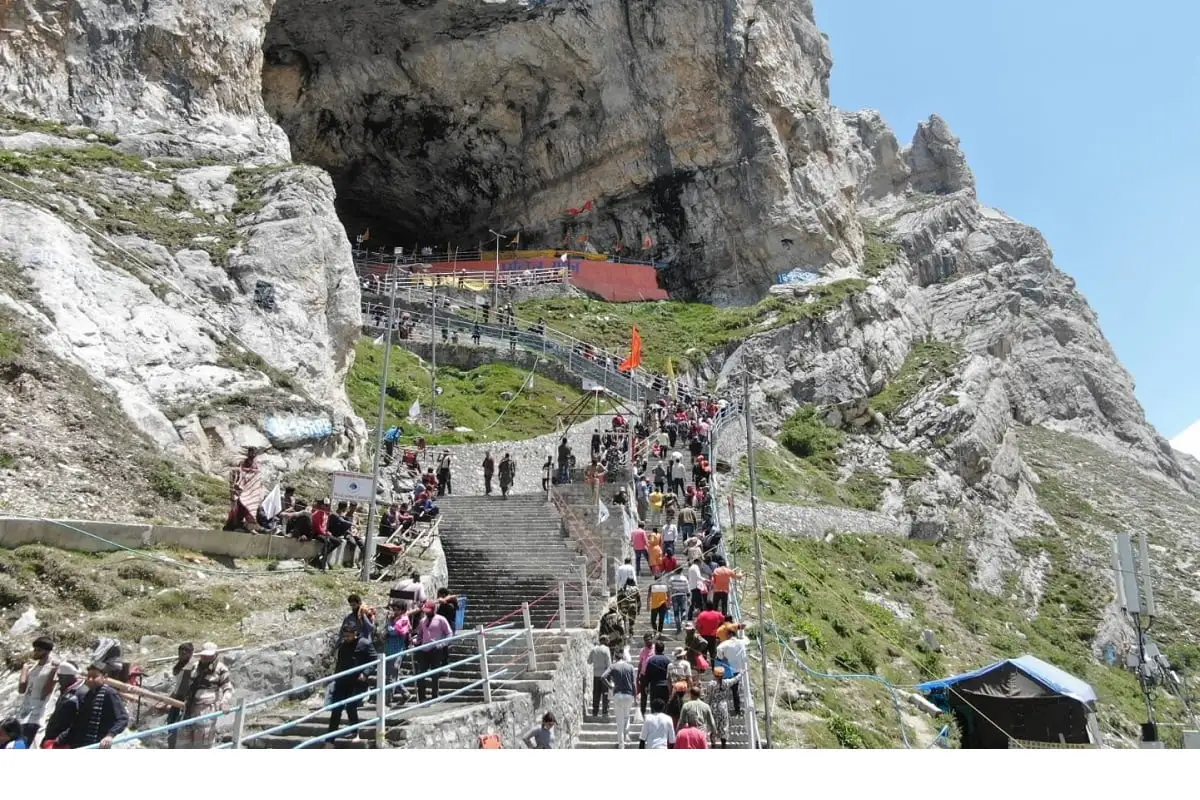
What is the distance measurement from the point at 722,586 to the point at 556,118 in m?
39.8

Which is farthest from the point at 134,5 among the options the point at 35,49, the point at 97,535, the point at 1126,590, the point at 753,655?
the point at 1126,590

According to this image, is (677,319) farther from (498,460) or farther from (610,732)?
(610,732)

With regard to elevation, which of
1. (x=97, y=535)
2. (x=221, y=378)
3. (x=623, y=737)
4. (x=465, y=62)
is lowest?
(x=623, y=737)

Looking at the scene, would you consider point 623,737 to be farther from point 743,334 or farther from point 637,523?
point 743,334

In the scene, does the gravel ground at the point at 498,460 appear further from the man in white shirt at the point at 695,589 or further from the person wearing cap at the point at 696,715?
the person wearing cap at the point at 696,715

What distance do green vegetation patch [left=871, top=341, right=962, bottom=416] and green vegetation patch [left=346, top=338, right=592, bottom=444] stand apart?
53.7 ft

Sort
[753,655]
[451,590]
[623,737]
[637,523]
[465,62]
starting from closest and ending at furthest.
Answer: [623,737], [753,655], [451,590], [637,523], [465,62]

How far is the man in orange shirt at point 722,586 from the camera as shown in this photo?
13.5 metres

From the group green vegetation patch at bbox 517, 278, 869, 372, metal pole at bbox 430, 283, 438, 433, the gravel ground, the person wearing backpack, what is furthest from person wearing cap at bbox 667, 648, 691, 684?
green vegetation patch at bbox 517, 278, 869, 372

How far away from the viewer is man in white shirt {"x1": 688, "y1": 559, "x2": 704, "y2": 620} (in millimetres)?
13836

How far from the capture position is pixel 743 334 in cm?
4025

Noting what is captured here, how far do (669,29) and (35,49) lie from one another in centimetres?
3019

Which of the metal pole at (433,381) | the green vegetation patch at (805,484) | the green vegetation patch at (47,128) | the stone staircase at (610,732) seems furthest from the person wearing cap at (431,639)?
the green vegetation patch at (47,128)

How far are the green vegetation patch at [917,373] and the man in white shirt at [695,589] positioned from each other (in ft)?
93.2
